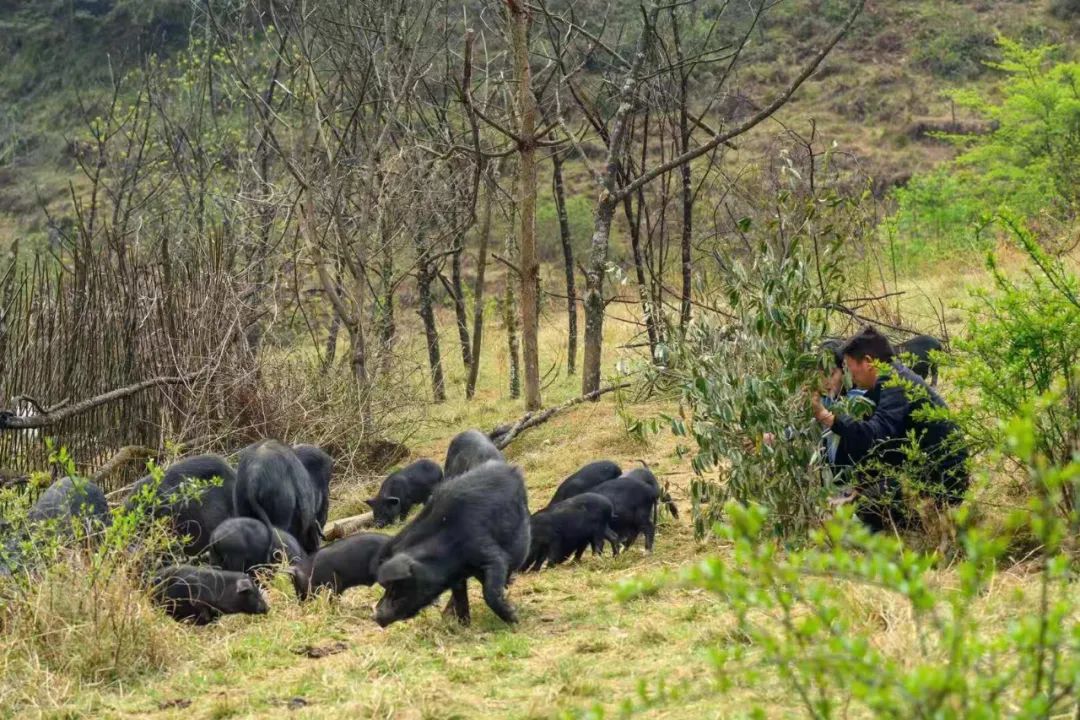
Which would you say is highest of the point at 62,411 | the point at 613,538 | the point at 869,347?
the point at 869,347

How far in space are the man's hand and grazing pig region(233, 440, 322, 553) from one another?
3.39 metres

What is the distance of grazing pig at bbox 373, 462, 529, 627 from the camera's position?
613 centimetres

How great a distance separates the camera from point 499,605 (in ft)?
20.5

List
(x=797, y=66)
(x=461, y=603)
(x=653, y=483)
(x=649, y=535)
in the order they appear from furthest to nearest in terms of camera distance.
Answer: (x=797, y=66)
(x=653, y=483)
(x=649, y=535)
(x=461, y=603)

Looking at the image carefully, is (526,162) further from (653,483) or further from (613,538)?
(613,538)

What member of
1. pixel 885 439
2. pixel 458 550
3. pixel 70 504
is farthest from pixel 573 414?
pixel 458 550

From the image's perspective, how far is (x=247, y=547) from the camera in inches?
300

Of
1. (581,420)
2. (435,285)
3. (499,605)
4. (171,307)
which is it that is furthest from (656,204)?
(499,605)

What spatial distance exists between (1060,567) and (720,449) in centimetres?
467

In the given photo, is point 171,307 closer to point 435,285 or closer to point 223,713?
point 223,713

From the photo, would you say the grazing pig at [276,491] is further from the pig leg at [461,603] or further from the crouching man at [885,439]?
the crouching man at [885,439]

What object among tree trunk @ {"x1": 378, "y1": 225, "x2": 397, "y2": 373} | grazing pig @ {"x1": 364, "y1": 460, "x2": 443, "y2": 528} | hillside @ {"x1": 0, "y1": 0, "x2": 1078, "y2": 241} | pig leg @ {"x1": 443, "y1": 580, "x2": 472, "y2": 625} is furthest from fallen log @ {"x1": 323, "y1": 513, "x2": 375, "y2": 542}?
hillside @ {"x1": 0, "y1": 0, "x2": 1078, "y2": 241}

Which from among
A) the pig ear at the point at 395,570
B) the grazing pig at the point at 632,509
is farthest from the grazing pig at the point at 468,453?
the pig ear at the point at 395,570

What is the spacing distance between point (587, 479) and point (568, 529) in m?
1.16
